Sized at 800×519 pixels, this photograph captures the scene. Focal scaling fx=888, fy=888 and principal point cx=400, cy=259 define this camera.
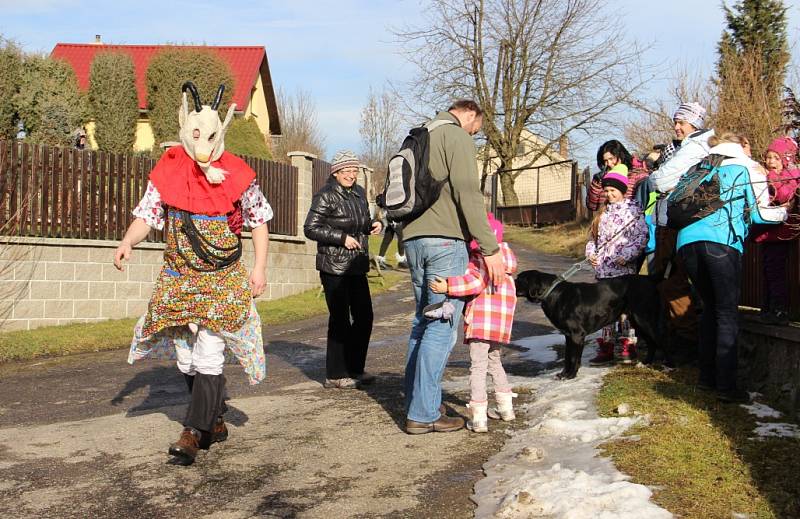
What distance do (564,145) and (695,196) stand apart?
27.6 meters

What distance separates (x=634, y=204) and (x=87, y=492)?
4648 millimetres

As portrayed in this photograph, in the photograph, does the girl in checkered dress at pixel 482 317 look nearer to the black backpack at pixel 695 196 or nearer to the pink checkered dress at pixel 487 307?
the pink checkered dress at pixel 487 307

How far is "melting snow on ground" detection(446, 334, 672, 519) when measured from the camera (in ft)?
12.3

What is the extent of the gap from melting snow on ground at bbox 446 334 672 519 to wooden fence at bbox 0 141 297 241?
8.27m

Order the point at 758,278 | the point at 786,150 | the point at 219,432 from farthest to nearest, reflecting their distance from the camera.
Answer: the point at 758,278 → the point at 786,150 → the point at 219,432

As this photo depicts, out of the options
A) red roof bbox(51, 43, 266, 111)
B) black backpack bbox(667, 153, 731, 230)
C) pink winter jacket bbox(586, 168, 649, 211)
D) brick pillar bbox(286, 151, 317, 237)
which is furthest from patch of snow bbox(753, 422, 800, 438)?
red roof bbox(51, 43, 266, 111)

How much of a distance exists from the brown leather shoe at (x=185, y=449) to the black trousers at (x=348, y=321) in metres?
2.29

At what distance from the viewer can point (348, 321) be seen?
24.1 ft

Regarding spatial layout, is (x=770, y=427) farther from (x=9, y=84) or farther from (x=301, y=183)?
(x=9, y=84)

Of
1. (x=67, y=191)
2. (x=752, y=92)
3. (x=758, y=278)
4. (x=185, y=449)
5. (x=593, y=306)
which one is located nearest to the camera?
(x=185, y=449)

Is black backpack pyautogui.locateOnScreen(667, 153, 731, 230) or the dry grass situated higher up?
black backpack pyautogui.locateOnScreen(667, 153, 731, 230)

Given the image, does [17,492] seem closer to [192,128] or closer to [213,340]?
[213,340]

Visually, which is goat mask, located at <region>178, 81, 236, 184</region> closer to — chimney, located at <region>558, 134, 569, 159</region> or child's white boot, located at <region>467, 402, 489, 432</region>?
child's white boot, located at <region>467, 402, 489, 432</region>

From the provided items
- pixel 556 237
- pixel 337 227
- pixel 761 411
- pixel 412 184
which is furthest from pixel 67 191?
pixel 556 237
